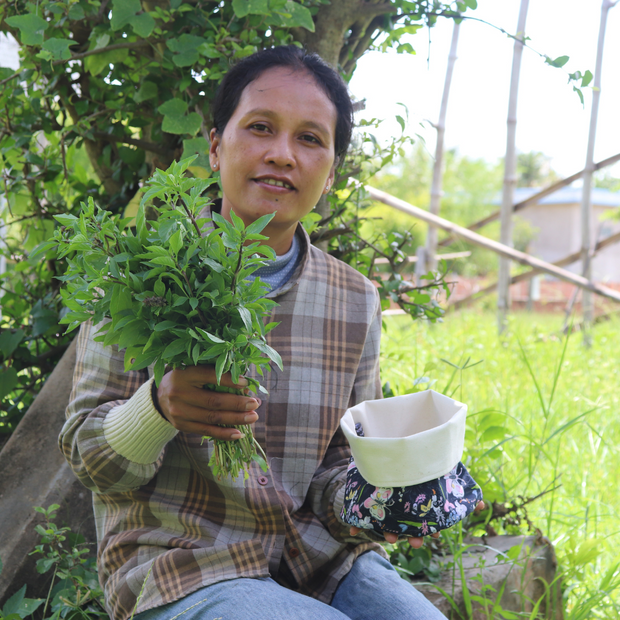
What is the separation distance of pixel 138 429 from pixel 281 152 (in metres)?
0.70

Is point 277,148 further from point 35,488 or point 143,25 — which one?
point 35,488

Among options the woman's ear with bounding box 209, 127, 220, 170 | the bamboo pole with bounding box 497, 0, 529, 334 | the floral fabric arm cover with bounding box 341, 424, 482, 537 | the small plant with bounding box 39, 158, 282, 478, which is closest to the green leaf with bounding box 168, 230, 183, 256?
the small plant with bounding box 39, 158, 282, 478

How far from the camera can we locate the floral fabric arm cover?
1.20 meters

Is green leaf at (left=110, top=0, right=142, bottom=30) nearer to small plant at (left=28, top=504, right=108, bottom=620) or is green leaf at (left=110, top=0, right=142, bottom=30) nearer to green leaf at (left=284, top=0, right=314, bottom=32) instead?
green leaf at (left=284, top=0, right=314, bottom=32)

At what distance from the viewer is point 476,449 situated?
2328mm

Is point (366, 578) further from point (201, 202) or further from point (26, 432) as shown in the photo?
point (26, 432)

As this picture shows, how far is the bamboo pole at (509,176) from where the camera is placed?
17.1 feet

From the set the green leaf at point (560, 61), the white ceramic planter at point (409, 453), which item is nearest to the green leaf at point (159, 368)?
the white ceramic planter at point (409, 453)

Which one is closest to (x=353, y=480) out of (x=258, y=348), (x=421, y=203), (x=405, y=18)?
(x=258, y=348)

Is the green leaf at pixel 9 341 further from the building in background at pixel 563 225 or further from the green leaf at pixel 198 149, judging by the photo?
the building in background at pixel 563 225

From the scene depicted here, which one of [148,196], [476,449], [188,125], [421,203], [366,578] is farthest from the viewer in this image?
[421,203]

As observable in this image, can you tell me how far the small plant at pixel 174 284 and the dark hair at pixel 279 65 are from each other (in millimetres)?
620

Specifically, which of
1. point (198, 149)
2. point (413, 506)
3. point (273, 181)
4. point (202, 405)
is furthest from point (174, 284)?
point (198, 149)

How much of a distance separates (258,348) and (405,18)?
158cm
